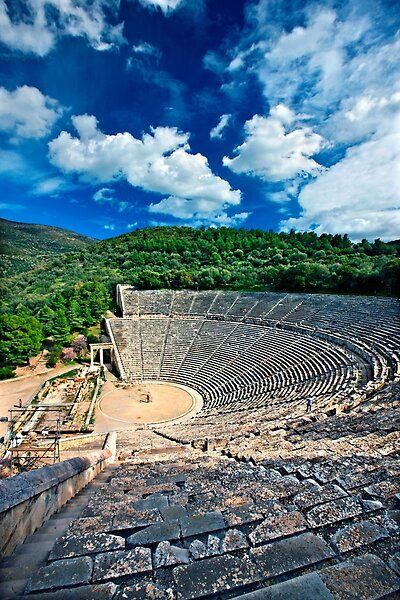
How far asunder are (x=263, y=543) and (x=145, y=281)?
4036 cm

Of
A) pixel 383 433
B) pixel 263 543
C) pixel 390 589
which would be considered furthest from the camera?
pixel 383 433

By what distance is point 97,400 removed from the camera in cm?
2027

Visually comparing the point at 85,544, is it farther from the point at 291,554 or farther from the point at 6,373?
the point at 6,373

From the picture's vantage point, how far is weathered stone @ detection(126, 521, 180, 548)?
2205mm

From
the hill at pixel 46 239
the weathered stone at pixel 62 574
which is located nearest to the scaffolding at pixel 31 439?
the weathered stone at pixel 62 574

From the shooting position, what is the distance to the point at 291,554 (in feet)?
6.49

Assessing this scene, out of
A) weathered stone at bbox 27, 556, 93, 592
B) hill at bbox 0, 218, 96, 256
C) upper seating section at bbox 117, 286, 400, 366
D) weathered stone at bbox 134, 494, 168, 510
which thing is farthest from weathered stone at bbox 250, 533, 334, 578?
hill at bbox 0, 218, 96, 256

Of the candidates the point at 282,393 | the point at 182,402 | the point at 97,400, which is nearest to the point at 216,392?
the point at 182,402

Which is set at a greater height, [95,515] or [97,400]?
[95,515]

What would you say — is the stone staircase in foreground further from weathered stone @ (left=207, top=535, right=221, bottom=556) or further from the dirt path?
the dirt path

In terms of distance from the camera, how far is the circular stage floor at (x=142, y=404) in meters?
17.7

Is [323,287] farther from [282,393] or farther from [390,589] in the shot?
[390,589]

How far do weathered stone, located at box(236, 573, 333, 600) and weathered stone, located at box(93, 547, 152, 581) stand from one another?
0.64m

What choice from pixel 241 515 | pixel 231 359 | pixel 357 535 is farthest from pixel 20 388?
pixel 357 535
